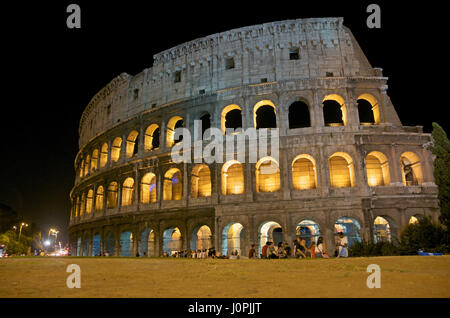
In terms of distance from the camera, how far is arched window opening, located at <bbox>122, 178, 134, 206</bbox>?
27623 mm

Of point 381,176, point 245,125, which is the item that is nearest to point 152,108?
point 245,125

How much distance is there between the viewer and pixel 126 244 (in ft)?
88.0

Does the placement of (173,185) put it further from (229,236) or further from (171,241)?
(229,236)

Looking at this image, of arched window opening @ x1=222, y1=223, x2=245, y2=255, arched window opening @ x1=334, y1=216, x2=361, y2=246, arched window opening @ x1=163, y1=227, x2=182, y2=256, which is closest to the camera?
arched window opening @ x1=334, y1=216, x2=361, y2=246

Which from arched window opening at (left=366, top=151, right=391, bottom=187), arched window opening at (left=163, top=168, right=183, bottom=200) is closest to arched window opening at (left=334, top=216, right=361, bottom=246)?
arched window opening at (left=366, top=151, right=391, bottom=187)

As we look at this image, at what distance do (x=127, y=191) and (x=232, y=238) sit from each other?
36.1ft

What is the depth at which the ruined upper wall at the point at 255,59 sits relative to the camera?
2312 cm

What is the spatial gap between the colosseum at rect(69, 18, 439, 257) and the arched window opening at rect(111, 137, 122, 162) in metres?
1.34

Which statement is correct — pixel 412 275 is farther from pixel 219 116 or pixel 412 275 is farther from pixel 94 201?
pixel 94 201

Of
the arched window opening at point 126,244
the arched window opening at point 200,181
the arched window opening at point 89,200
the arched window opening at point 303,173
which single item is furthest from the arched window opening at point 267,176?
the arched window opening at point 89,200

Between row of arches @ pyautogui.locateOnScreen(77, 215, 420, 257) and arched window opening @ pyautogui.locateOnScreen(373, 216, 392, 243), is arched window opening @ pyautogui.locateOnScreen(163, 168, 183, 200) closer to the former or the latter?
row of arches @ pyautogui.locateOnScreen(77, 215, 420, 257)

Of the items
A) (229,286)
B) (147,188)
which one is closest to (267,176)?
(147,188)

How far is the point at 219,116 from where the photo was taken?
23891 millimetres

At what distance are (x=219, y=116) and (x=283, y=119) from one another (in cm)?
485
